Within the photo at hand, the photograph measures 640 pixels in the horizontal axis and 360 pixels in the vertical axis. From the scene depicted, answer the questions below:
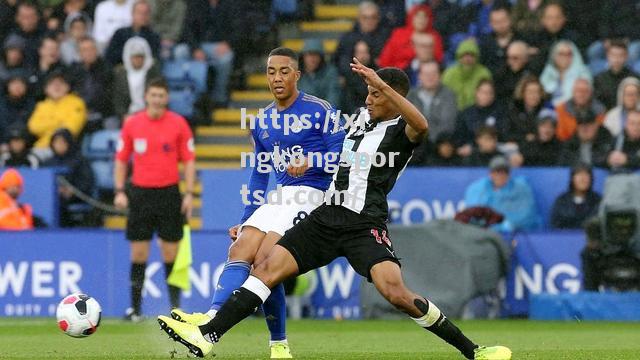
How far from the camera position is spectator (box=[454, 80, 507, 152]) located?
1869cm

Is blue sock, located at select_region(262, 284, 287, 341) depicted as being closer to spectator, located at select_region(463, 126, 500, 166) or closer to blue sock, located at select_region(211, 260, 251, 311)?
blue sock, located at select_region(211, 260, 251, 311)

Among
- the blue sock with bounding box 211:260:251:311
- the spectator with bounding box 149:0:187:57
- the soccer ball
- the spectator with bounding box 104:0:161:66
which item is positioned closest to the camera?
the blue sock with bounding box 211:260:251:311

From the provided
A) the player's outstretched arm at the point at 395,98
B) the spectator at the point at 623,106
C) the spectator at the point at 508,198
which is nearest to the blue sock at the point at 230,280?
the player's outstretched arm at the point at 395,98

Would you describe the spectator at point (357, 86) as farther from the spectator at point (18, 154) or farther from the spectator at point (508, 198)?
the spectator at point (18, 154)

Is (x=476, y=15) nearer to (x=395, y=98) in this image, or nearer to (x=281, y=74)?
(x=281, y=74)

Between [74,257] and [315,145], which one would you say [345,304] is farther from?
[315,145]

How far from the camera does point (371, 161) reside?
33.2ft

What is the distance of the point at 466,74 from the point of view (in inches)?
767

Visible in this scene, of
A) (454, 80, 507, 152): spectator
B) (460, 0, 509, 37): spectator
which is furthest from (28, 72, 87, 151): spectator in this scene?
(460, 0, 509, 37): spectator

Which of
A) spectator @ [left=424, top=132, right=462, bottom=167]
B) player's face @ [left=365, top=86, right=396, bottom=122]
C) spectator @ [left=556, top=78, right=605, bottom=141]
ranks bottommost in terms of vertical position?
spectator @ [left=424, top=132, right=462, bottom=167]

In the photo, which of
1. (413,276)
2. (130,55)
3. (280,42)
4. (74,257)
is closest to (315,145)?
(413,276)

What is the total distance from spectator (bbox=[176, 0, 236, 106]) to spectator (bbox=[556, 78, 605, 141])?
5.03 meters

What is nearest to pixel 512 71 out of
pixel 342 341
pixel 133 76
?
pixel 133 76

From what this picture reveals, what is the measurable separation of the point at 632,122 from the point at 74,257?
6.95 m
